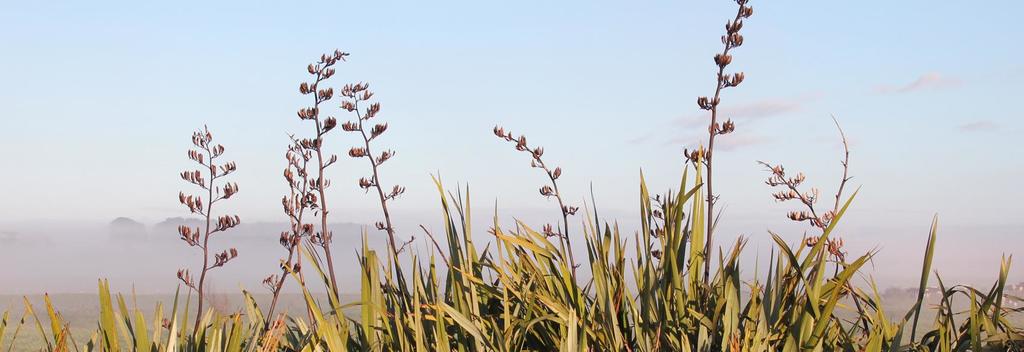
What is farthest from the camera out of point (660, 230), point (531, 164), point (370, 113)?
point (370, 113)

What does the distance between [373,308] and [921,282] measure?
7.88ft

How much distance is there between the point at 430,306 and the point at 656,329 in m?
1.00

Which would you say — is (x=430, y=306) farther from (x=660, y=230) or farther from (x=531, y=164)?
(x=531, y=164)

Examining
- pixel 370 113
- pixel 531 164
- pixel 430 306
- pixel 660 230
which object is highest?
pixel 370 113

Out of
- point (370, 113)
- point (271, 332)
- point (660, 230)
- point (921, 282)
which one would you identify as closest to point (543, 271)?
point (660, 230)

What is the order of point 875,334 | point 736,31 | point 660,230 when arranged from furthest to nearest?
point 736,31, point 660,230, point 875,334

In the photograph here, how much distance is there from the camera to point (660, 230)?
15.4 feet

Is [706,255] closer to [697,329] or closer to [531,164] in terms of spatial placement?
[697,329]

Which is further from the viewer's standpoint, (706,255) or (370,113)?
(370,113)

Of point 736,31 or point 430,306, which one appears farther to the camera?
point 736,31

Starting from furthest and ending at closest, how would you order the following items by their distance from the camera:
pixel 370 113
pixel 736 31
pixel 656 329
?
pixel 370 113 < pixel 736 31 < pixel 656 329

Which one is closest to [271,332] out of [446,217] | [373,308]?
[373,308]

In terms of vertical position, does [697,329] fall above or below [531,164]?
below

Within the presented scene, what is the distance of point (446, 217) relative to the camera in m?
4.31
